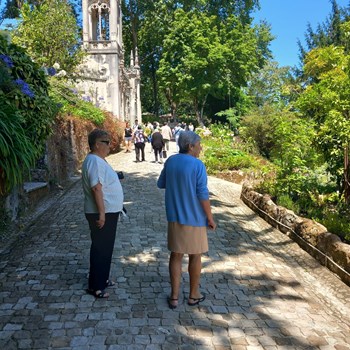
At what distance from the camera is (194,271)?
3.92 metres

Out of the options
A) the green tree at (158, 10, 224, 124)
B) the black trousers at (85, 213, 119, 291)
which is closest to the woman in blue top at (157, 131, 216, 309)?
the black trousers at (85, 213, 119, 291)

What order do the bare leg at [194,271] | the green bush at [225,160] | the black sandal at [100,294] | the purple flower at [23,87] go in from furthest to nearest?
1. the green bush at [225,160]
2. the purple flower at [23,87]
3. the black sandal at [100,294]
4. the bare leg at [194,271]

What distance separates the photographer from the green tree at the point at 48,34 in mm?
17031

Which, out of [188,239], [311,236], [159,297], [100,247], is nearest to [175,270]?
[188,239]

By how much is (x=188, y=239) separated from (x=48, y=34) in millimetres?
16466

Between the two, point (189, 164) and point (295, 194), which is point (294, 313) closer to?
point (189, 164)

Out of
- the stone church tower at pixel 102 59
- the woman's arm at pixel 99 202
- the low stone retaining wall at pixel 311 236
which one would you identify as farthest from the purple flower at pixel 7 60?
the stone church tower at pixel 102 59

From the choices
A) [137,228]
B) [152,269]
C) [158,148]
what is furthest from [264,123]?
[152,269]

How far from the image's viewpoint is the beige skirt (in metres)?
3.74

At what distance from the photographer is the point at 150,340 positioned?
10.9 ft

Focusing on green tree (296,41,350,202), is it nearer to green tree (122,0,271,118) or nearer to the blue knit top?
the blue knit top

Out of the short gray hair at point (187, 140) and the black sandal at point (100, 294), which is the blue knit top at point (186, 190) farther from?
the black sandal at point (100, 294)

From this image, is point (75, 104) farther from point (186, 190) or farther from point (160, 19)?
point (160, 19)

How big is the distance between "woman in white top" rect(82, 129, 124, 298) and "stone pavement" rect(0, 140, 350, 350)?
36 cm
